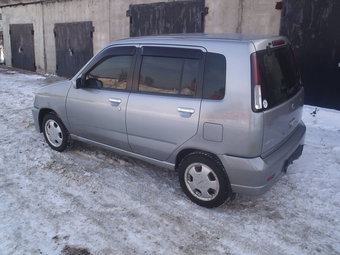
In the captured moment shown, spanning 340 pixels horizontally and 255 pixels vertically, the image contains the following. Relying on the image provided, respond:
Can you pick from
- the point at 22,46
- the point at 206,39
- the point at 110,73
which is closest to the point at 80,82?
the point at 110,73

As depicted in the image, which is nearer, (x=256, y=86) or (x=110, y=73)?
(x=256, y=86)

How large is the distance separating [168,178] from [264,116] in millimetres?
1716

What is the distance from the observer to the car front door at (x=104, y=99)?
4145mm

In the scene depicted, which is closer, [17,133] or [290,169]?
[290,169]

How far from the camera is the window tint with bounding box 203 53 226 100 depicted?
3.34 m

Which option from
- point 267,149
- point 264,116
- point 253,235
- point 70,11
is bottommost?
point 253,235

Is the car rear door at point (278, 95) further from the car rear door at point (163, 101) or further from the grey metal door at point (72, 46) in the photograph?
the grey metal door at point (72, 46)

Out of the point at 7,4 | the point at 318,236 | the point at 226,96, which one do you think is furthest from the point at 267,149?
the point at 7,4

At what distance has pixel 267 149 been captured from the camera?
336 cm

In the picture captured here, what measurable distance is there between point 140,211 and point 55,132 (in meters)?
2.24

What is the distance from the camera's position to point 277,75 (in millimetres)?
3529

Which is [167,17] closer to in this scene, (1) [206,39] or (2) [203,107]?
(1) [206,39]

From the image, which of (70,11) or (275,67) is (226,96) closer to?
(275,67)

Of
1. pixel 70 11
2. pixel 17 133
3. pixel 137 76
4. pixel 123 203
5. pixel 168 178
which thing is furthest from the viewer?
pixel 70 11
